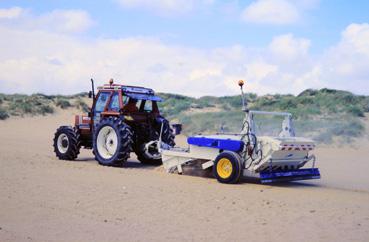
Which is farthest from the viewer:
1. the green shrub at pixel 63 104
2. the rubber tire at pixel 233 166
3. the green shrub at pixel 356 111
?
the green shrub at pixel 63 104

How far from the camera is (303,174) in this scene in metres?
11.6

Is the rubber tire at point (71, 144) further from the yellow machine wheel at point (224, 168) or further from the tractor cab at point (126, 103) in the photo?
the yellow machine wheel at point (224, 168)

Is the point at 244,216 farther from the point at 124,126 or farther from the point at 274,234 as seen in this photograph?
the point at 124,126

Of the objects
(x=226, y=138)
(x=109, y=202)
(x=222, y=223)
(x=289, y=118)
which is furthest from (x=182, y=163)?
(x=222, y=223)

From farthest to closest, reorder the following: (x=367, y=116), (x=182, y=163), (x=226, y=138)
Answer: (x=367, y=116) < (x=182, y=163) < (x=226, y=138)

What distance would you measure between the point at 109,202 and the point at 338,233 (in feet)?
11.5

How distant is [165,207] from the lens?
28.3 feet

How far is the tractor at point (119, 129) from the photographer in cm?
1374

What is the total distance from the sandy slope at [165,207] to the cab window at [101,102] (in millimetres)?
2067

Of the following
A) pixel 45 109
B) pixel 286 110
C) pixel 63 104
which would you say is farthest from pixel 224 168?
pixel 63 104

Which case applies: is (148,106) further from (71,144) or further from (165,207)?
(165,207)

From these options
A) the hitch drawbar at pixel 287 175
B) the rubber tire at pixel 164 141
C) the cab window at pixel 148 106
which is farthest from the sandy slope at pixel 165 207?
the cab window at pixel 148 106

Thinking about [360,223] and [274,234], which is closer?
[274,234]

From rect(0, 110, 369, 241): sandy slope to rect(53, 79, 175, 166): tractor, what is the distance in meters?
0.93
